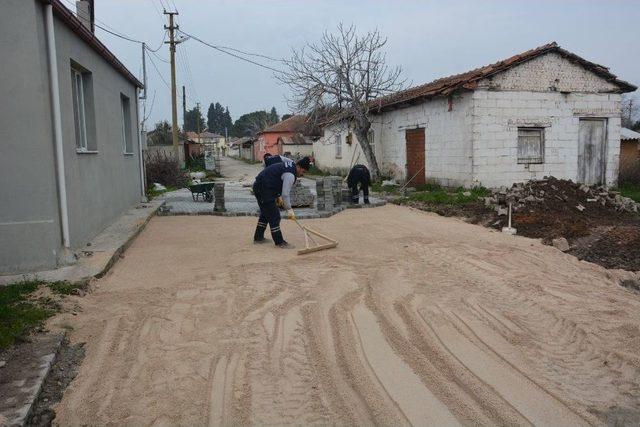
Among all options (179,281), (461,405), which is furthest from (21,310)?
(461,405)

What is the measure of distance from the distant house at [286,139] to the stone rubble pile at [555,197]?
92.6ft

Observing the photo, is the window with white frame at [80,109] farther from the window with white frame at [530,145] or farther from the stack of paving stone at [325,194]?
the window with white frame at [530,145]

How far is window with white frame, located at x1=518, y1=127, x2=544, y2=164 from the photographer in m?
15.6

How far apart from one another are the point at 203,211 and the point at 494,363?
9659mm

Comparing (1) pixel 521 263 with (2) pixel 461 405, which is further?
(1) pixel 521 263

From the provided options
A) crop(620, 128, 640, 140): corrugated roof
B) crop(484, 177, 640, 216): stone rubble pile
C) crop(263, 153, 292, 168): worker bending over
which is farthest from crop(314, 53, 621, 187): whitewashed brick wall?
crop(263, 153, 292, 168): worker bending over

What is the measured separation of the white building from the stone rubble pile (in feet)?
8.44

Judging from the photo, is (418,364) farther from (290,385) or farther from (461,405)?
(290,385)

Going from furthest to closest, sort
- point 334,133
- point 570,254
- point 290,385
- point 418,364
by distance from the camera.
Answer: point 334,133 < point 570,254 < point 418,364 < point 290,385

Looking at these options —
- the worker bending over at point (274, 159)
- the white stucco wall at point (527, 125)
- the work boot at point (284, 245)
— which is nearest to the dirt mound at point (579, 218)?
the white stucco wall at point (527, 125)

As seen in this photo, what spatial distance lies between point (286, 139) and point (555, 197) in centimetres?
3544

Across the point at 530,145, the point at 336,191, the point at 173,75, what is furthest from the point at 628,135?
the point at 173,75

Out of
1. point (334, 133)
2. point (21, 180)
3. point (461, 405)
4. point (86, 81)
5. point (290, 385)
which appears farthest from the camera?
point (334, 133)

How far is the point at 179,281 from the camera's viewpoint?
632 cm
